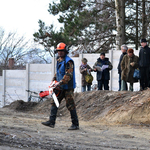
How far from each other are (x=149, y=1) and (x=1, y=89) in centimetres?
1031

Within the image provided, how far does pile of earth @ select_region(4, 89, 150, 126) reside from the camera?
9109mm

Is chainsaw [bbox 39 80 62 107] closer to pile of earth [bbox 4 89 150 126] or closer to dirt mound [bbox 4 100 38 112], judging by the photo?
pile of earth [bbox 4 89 150 126]

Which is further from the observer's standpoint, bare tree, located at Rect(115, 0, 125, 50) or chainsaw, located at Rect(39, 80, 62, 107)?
bare tree, located at Rect(115, 0, 125, 50)

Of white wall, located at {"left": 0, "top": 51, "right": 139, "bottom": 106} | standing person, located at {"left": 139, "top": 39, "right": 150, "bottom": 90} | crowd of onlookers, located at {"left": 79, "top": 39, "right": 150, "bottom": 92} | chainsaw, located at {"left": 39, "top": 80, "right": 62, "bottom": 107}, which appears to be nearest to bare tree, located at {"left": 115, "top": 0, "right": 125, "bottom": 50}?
white wall, located at {"left": 0, "top": 51, "right": 139, "bottom": 106}

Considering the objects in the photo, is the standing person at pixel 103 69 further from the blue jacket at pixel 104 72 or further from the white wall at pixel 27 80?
the white wall at pixel 27 80

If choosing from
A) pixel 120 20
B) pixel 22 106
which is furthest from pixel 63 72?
pixel 120 20

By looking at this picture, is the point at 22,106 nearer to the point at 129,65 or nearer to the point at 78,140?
the point at 129,65

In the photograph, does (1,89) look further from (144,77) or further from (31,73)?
(144,77)

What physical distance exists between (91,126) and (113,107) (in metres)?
1.87

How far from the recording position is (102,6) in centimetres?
1955

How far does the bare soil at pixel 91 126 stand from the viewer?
5.48 metres

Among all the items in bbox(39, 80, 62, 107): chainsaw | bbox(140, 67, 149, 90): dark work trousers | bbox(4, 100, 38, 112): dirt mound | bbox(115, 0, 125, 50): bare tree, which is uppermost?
bbox(115, 0, 125, 50): bare tree

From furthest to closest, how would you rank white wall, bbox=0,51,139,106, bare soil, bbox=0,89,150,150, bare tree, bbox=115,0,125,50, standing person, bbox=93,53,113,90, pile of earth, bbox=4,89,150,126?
bare tree, bbox=115,0,125,50 → white wall, bbox=0,51,139,106 → standing person, bbox=93,53,113,90 → pile of earth, bbox=4,89,150,126 → bare soil, bbox=0,89,150,150

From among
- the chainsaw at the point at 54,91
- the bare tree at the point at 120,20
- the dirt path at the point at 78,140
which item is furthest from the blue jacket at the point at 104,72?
the bare tree at the point at 120,20
